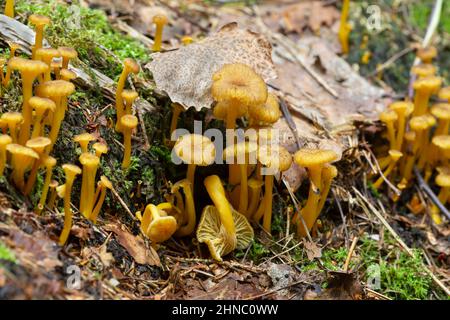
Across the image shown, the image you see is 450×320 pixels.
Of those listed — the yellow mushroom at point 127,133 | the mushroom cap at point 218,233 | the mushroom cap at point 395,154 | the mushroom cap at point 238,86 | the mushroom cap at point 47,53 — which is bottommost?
the mushroom cap at point 218,233

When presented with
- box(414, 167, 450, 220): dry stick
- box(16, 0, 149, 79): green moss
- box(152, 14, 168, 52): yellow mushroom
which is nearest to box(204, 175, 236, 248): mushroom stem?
box(16, 0, 149, 79): green moss

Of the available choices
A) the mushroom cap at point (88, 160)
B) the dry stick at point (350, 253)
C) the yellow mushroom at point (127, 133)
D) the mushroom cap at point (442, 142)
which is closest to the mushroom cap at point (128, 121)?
the yellow mushroom at point (127, 133)

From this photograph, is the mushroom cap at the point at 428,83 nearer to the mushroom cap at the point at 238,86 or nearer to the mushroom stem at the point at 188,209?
the mushroom cap at the point at 238,86

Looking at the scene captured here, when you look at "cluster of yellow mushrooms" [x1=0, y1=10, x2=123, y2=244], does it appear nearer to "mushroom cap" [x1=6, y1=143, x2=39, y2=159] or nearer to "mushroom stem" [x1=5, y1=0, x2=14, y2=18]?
"mushroom cap" [x1=6, y1=143, x2=39, y2=159]

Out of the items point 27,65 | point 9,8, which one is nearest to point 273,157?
point 27,65

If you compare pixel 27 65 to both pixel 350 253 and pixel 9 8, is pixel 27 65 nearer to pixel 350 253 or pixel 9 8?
pixel 9 8

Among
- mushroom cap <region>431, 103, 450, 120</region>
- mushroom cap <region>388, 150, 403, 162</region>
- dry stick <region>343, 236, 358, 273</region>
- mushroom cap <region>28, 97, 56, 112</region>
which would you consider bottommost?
dry stick <region>343, 236, 358, 273</region>
